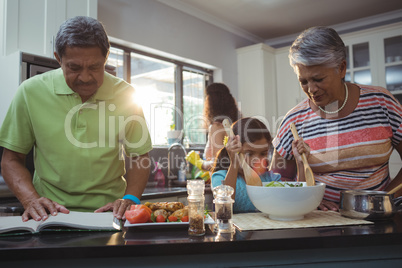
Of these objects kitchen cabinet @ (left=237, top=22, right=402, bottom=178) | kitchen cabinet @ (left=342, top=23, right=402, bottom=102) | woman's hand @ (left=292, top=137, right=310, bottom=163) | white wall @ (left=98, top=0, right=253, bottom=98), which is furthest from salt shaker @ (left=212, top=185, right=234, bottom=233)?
kitchen cabinet @ (left=342, top=23, right=402, bottom=102)

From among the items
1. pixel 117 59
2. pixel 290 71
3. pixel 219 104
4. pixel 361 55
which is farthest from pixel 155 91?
pixel 361 55

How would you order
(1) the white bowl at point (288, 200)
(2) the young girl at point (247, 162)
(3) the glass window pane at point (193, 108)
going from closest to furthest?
(1) the white bowl at point (288, 200) < (2) the young girl at point (247, 162) < (3) the glass window pane at point (193, 108)

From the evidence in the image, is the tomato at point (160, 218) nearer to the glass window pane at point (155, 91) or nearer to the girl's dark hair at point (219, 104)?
the girl's dark hair at point (219, 104)

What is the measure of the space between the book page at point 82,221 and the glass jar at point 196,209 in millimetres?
214

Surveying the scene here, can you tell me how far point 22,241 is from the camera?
859 millimetres

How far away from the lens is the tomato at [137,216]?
97cm

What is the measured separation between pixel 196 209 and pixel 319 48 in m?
0.76

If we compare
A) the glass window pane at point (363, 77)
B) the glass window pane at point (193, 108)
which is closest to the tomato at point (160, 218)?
the glass window pane at point (193, 108)

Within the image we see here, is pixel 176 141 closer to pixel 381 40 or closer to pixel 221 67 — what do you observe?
pixel 221 67

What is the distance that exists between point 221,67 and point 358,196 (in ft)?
11.6

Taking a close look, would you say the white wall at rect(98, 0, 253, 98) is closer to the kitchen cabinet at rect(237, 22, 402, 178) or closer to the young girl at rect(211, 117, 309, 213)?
the kitchen cabinet at rect(237, 22, 402, 178)

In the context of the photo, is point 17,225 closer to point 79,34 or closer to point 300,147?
point 79,34

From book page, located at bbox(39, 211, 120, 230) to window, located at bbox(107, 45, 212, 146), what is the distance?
8.24ft

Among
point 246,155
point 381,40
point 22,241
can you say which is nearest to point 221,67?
point 381,40
